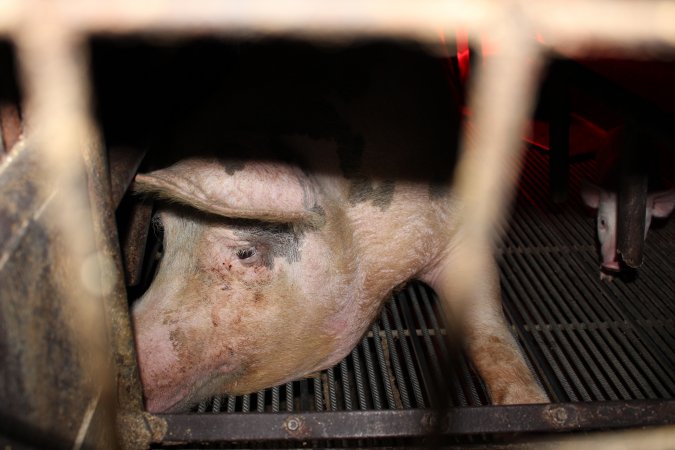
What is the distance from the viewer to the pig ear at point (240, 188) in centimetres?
107

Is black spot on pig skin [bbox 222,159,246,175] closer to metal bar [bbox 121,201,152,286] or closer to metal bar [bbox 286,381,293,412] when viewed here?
metal bar [bbox 121,201,152,286]

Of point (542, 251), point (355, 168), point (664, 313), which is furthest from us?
point (542, 251)

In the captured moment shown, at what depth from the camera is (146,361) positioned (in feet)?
4.02

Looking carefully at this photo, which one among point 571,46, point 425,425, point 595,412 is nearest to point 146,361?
point 425,425

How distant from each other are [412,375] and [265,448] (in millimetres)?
492

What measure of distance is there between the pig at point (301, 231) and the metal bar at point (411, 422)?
30cm

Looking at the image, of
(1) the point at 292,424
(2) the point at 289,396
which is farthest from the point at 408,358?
(1) the point at 292,424

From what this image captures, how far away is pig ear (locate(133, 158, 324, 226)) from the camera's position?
1072 millimetres

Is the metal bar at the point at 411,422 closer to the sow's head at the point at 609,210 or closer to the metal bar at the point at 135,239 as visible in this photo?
the metal bar at the point at 135,239

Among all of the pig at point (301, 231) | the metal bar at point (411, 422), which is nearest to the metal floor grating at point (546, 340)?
the pig at point (301, 231)

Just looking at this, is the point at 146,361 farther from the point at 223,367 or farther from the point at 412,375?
the point at 412,375

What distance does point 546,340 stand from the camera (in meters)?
1.81

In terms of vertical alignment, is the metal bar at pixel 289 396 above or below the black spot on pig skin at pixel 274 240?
A: below

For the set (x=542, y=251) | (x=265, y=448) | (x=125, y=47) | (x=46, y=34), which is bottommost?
(x=542, y=251)
